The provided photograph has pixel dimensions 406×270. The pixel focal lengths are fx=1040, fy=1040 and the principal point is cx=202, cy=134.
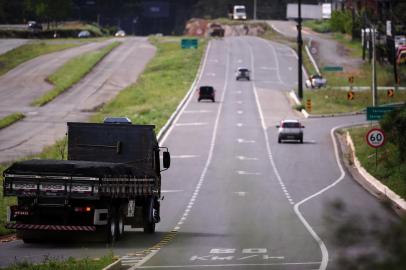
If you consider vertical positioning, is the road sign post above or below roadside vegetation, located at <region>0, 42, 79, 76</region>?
above

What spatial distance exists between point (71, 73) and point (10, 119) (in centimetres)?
3301

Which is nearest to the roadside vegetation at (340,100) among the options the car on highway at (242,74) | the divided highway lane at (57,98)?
the car on highway at (242,74)

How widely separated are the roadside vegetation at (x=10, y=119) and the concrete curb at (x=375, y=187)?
2531cm

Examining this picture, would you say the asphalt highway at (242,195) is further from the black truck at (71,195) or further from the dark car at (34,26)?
the dark car at (34,26)

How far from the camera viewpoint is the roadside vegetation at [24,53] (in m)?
99.9

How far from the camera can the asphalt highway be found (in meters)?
20.5

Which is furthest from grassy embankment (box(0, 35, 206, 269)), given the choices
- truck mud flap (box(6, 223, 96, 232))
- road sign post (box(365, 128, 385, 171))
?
road sign post (box(365, 128, 385, 171))

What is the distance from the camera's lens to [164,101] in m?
83.7

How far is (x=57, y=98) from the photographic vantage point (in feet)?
283

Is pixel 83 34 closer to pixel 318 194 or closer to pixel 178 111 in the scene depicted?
pixel 178 111

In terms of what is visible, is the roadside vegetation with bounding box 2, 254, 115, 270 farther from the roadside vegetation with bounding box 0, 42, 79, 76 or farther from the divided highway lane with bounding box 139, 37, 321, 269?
the roadside vegetation with bounding box 0, 42, 79, 76

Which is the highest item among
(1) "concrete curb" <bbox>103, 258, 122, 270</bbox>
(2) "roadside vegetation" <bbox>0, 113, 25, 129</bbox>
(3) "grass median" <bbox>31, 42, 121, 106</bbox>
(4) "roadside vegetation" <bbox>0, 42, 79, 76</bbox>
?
(1) "concrete curb" <bbox>103, 258, 122, 270</bbox>

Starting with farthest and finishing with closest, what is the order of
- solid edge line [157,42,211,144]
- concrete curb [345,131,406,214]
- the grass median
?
the grass median
solid edge line [157,42,211,144]
concrete curb [345,131,406,214]

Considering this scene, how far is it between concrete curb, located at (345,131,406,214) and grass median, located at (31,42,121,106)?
3870 cm
